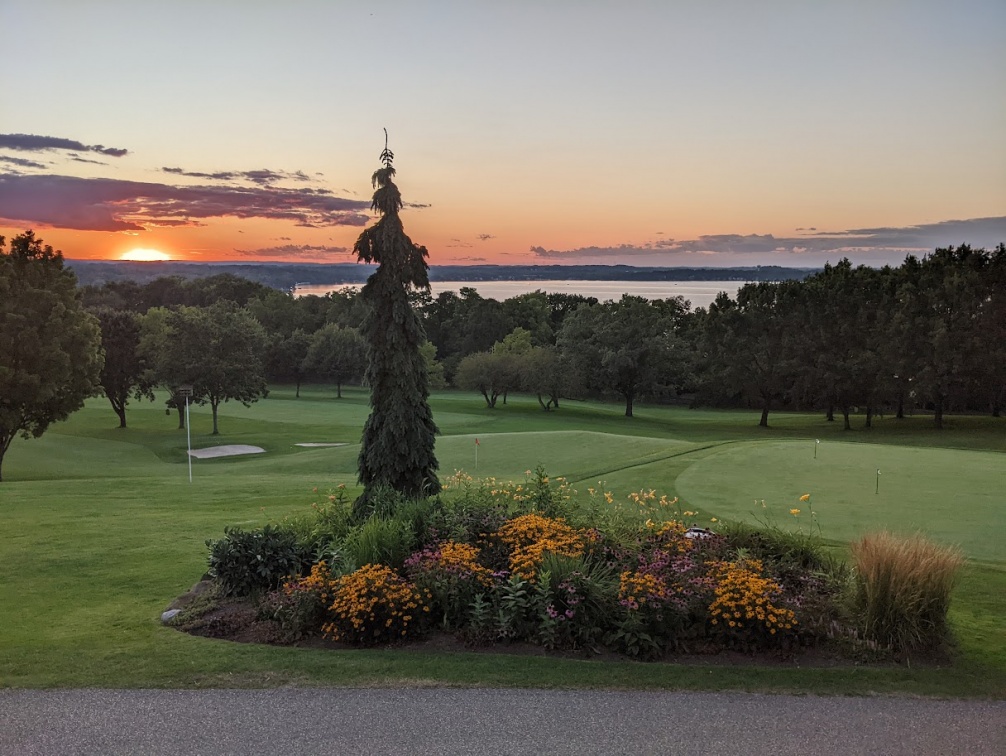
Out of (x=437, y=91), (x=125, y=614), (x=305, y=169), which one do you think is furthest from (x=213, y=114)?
(x=125, y=614)

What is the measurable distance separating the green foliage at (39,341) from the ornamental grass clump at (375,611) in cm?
2081

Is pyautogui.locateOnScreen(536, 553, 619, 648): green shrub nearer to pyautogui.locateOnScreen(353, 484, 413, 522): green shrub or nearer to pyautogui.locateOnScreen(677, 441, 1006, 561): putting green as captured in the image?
pyautogui.locateOnScreen(353, 484, 413, 522): green shrub

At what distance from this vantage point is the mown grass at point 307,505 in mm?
6551

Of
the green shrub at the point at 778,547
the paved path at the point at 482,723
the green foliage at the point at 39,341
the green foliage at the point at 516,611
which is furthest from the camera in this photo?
the green foliage at the point at 39,341

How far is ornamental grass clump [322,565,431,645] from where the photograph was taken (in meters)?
7.34

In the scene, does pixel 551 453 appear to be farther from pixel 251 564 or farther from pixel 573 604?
pixel 573 604

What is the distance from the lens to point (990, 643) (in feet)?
23.9

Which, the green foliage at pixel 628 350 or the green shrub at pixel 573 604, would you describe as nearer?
the green shrub at pixel 573 604

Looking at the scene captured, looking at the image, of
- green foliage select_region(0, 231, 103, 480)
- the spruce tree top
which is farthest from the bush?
green foliage select_region(0, 231, 103, 480)

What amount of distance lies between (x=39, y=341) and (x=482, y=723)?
79.6 feet

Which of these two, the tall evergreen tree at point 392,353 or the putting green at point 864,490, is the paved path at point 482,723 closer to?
the tall evergreen tree at point 392,353

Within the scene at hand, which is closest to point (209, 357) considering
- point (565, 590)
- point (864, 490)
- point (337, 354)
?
point (337, 354)

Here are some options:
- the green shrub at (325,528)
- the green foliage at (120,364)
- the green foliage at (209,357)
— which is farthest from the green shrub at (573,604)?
the green foliage at (120,364)

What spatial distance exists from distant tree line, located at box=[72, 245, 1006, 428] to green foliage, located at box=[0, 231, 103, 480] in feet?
34.6
